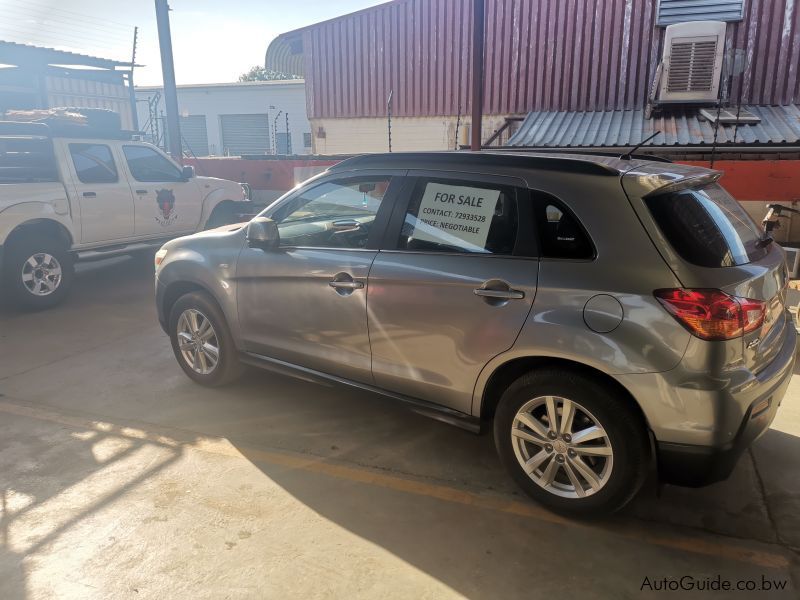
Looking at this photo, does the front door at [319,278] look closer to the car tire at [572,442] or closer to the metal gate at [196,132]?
the car tire at [572,442]

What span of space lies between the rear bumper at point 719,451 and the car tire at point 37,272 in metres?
6.71

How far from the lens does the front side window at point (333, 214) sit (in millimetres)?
3580

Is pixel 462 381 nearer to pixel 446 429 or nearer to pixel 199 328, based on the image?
pixel 446 429

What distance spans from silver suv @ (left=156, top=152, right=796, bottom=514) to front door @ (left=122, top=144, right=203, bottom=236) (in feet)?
16.0

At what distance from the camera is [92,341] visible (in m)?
5.75

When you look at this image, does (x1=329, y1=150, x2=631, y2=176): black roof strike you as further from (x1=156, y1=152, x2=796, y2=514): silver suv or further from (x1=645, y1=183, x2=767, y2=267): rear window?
(x1=645, y1=183, x2=767, y2=267): rear window

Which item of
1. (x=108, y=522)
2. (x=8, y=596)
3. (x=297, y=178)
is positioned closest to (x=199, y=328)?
(x=108, y=522)

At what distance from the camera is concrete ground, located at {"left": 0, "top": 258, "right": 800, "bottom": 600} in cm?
254

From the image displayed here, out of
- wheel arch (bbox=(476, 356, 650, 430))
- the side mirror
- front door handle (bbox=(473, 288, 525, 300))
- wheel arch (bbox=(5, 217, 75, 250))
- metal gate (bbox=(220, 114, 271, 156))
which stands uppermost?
metal gate (bbox=(220, 114, 271, 156))

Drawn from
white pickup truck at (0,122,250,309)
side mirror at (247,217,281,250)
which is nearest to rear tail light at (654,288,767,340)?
side mirror at (247,217,281,250)

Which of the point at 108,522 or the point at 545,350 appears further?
the point at 108,522

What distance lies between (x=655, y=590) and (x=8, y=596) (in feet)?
8.70

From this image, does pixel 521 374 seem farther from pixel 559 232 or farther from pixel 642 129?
pixel 642 129

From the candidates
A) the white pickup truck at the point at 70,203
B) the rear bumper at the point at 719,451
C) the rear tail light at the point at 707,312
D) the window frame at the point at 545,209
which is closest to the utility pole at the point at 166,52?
the white pickup truck at the point at 70,203
